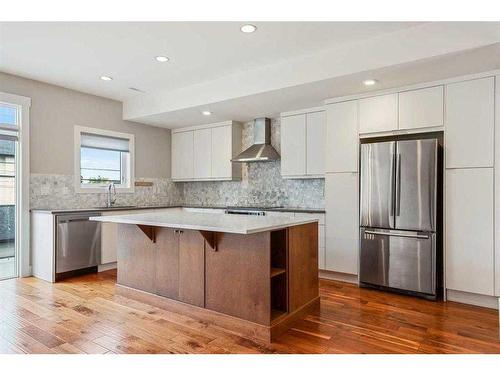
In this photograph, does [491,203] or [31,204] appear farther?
[31,204]

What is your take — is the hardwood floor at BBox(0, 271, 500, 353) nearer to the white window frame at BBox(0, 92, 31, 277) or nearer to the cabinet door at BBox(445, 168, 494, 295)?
the cabinet door at BBox(445, 168, 494, 295)

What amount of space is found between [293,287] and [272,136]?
322 cm

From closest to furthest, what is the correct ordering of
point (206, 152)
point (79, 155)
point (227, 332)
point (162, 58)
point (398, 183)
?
point (227, 332), point (398, 183), point (162, 58), point (79, 155), point (206, 152)

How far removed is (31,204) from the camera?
4484 millimetres

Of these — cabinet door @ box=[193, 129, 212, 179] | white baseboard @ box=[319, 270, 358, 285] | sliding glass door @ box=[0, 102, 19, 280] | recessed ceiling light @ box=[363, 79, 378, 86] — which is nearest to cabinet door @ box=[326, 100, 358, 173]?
recessed ceiling light @ box=[363, 79, 378, 86]

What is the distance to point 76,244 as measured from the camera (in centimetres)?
446

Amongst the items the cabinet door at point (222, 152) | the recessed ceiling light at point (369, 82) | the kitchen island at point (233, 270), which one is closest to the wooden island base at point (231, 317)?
the kitchen island at point (233, 270)

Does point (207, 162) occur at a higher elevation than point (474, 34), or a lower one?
lower

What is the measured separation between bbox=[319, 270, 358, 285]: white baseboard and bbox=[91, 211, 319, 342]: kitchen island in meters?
1.17

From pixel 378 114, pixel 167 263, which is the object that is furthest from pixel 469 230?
pixel 167 263

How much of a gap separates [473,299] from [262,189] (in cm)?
330

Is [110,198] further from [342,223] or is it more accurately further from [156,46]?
[342,223]
